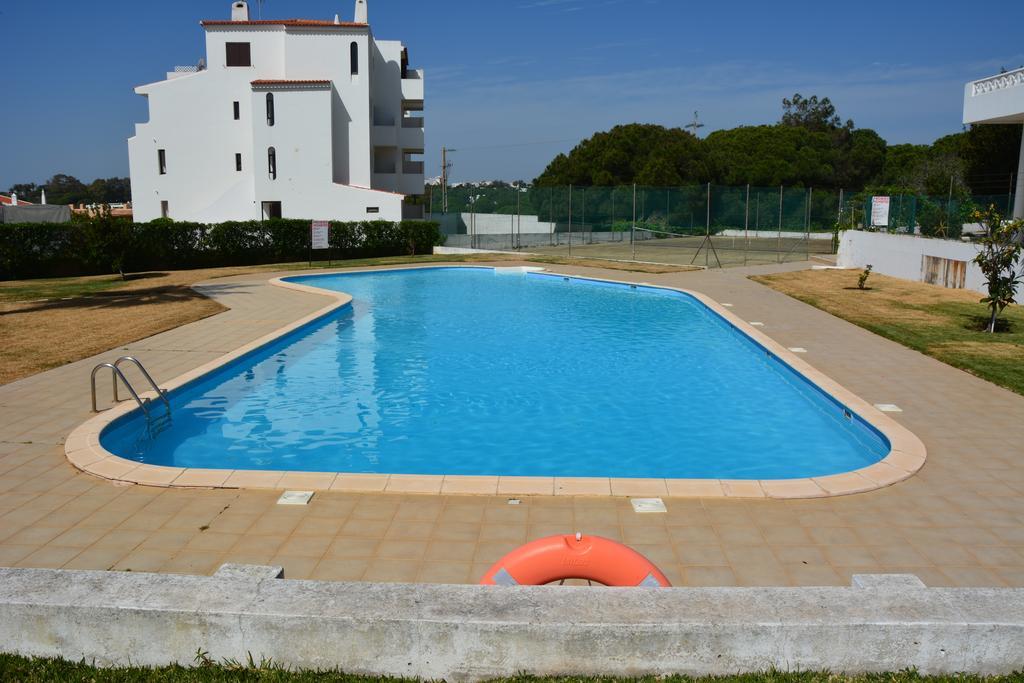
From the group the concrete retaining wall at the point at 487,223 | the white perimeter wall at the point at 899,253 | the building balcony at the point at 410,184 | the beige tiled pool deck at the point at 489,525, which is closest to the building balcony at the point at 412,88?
the building balcony at the point at 410,184

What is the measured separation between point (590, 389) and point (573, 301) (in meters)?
8.54

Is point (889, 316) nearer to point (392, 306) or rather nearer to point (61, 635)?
point (392, 306)

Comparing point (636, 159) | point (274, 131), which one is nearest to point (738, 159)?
point (636, 159)

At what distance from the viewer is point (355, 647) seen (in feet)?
10.3

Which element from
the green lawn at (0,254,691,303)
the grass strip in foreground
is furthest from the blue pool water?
the green lawn at (0,254,691,303)

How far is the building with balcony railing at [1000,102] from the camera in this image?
20828 mm

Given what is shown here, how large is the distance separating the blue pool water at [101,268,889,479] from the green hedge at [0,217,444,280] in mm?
10855

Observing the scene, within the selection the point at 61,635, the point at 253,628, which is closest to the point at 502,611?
the point at 253,628

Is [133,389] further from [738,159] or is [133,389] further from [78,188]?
[78,188]

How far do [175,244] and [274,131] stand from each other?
46.0 feet

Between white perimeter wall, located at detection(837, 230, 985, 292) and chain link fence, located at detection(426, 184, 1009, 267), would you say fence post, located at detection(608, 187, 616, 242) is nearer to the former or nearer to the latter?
chain link fence, located at detection(426, 184, 1009, 267)

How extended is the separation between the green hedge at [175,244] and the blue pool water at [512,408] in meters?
10.9

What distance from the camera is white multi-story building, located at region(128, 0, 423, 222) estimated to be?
1497 inches

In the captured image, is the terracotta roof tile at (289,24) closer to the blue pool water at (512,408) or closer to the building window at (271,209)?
the building window at (271,209)
